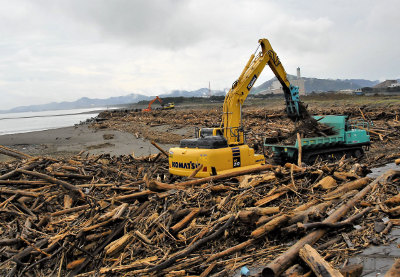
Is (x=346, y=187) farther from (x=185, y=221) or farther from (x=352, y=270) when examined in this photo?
(x=185, y=221)

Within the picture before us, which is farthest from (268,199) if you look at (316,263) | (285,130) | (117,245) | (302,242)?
(285,130)

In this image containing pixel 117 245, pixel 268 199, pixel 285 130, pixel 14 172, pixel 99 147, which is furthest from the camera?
pixel 99 147

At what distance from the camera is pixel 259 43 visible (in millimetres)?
12562

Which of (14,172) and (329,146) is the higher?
(14,172)

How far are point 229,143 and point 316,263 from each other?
6.68 meters

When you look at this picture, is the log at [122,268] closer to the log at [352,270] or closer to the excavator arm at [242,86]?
the log at [352,270]

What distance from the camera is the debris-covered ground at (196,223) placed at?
5473 mm

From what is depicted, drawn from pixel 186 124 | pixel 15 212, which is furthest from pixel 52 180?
pixel 186 124

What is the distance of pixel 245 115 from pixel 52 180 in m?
27.5

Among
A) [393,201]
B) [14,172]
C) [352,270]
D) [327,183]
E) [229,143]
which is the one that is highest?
[229,143]

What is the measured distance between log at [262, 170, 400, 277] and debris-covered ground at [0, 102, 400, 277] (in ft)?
0.07

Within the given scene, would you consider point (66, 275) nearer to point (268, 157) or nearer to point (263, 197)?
point (263, 197)

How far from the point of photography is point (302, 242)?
5.20m

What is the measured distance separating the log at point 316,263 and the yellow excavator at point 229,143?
4910mm
